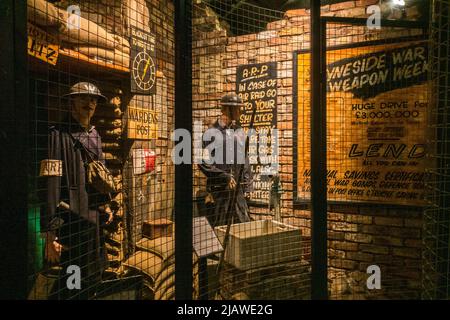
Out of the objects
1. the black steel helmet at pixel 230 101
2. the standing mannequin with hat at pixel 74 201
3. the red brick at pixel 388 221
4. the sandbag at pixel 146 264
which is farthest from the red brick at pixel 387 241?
the standing mannequin with hat at pixel 74 201

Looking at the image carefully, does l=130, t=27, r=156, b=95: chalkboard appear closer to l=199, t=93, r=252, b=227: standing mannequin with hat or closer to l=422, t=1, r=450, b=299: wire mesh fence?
l=199, t=93, r=252, b=227: standing mannequin with hat

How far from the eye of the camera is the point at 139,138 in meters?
3.35

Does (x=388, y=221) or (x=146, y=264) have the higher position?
(x=388, y=221)

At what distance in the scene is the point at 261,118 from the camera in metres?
3.67

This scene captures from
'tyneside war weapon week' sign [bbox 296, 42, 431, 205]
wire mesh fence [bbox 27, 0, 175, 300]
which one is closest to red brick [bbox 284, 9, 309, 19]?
'tyneside war weapon week' sign [bbox 296, 42, 431, 205]

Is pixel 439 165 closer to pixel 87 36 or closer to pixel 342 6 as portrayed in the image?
pixel 342 6

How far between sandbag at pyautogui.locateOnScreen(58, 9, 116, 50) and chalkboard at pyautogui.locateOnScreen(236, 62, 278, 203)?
5.16 ft

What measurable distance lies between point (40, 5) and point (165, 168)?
2.38 m

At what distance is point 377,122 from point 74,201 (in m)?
2.89

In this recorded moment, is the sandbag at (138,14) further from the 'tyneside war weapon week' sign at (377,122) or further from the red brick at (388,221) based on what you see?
the red brick at (388,221)

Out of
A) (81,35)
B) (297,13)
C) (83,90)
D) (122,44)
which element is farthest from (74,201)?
(297,13)

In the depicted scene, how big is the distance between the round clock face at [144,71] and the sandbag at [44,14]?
96 centimetres

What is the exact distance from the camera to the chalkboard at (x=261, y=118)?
3.59m
